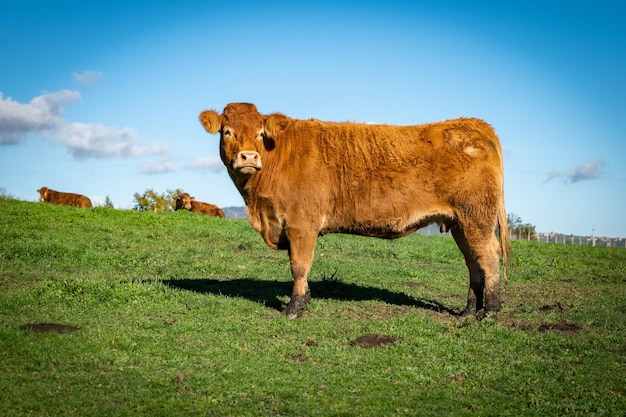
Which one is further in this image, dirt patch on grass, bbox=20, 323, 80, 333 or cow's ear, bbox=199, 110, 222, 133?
cow's ear, bbox=199, 110, 222, 133

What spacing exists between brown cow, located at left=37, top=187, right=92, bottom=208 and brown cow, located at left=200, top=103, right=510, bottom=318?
2379cm

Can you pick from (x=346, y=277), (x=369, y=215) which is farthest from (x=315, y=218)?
(x=346, y=277)

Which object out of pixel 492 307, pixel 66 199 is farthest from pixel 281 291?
pixel 66 199

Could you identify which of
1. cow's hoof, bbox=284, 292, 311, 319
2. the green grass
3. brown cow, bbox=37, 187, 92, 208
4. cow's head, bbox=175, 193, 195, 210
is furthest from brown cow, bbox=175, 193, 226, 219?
cow's hoof, bbox=284, 292, 311, 319

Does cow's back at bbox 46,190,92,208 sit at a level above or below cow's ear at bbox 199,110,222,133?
below

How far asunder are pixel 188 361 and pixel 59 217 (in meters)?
15.6

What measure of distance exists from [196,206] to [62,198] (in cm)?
742

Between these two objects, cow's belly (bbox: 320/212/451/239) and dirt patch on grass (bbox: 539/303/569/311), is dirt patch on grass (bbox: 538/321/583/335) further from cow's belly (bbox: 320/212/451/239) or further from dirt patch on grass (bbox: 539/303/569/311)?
cow's belly (bbox: 320/212/451/239)

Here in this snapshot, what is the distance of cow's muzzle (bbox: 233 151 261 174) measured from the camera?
961 cm

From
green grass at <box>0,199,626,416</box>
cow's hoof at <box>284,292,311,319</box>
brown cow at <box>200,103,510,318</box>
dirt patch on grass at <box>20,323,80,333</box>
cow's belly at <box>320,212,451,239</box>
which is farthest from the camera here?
cow's belly at <box>320,212,451,239</box>

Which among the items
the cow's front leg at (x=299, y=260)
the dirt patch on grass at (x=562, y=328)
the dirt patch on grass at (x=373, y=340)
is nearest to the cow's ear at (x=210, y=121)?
A: the cow's front leg at (x=299, y=260)

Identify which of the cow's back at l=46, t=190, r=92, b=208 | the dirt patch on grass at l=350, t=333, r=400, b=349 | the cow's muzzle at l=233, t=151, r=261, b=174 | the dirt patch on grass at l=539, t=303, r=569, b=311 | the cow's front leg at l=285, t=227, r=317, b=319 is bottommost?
the dirt patch on grass at l=350, t=333, r=400, b=349

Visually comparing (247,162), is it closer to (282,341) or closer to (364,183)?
(364,183)

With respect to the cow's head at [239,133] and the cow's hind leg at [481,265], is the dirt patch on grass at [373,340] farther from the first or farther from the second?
the cow's head at [239,133]
